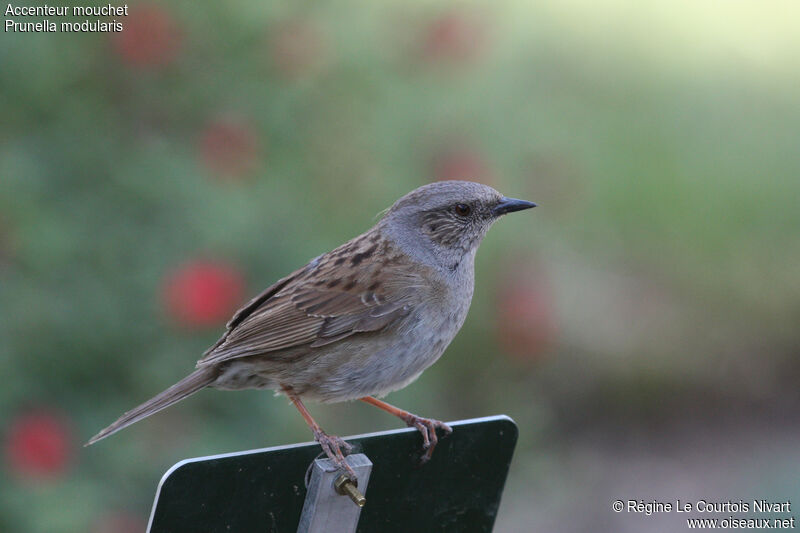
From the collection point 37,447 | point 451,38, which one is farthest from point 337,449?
point 451,38

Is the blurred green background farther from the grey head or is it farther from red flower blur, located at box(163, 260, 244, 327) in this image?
the grey head

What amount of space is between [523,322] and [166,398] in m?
2.07

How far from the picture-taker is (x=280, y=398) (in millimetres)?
4137

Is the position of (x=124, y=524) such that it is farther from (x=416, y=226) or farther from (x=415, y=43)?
(x=415, y=43)

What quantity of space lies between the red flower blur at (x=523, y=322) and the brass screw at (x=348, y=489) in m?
2.58

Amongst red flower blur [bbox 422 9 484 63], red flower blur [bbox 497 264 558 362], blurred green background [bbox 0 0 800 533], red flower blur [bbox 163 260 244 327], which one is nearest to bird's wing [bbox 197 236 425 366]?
red flower blur [bbox 163 260 244 327]

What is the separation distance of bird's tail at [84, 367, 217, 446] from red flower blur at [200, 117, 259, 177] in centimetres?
110

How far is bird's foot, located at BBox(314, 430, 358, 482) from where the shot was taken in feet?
7.28

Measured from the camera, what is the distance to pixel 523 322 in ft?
15.6

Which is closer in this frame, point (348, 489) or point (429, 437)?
point (348, 489)

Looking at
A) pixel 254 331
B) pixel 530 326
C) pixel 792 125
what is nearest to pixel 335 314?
pixel 254 331

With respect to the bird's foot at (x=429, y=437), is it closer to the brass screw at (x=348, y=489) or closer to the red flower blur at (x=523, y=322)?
the brass screw at (x=348, y=489)

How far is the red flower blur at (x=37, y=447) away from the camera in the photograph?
3.65 meters

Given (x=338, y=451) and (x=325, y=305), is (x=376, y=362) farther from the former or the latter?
(x=338, y=451)
